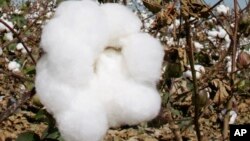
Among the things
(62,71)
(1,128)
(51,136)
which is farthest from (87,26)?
(1,128)

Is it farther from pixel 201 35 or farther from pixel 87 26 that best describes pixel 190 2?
pixel 201 35

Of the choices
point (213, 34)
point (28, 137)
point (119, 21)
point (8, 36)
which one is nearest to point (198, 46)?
point (213, 34)

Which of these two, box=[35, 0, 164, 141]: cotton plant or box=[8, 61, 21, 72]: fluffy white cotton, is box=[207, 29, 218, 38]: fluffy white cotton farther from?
box=[35, 0, 164, 141]: cotton plant

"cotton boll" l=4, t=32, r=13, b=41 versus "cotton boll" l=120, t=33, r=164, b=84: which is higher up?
"cotton boll" l=120, t=33, r=164, b=84

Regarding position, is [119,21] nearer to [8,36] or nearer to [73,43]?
[73,43]

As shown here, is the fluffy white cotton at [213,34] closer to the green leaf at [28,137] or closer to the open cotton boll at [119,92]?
the green leaf at [28,137]

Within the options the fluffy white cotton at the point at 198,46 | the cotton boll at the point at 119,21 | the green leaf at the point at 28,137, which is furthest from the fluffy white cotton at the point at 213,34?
the cotton boll at the point at 119,21

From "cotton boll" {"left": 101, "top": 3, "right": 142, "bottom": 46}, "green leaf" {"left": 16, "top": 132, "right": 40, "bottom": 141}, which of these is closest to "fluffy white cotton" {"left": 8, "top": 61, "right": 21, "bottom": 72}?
"green leaf" {"left": 16, "top": 132, "right": 40, "bottom": 141}
